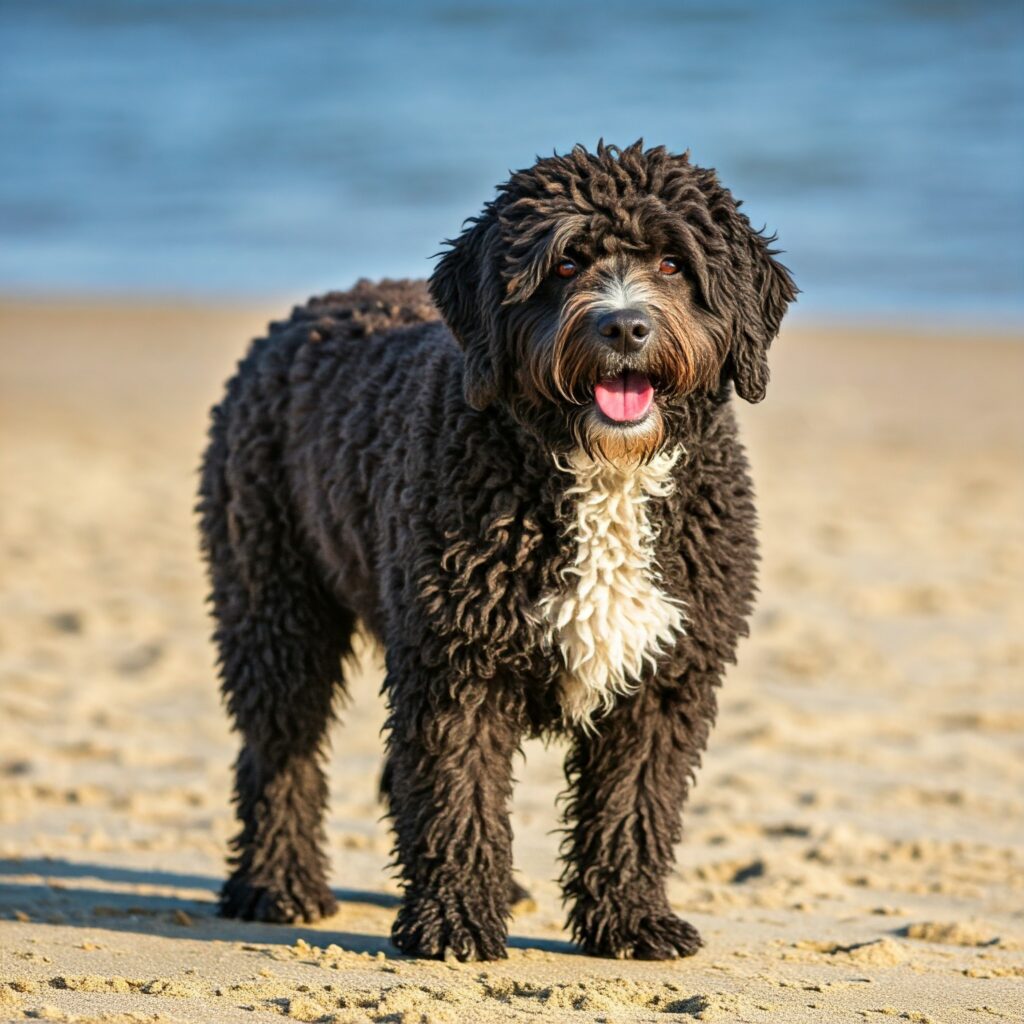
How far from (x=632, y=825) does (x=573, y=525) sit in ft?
3.30

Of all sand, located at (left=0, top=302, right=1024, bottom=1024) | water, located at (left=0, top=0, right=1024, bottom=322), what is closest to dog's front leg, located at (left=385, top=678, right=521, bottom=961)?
sand, located at (left=0, top=302, right=1024, bottom=1024)

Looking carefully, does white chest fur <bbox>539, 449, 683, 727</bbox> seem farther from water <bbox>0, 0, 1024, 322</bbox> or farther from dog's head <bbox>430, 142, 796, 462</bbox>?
A: water <bbox>0, 0, 1024, 322</bbox>

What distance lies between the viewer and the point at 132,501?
12648 mm

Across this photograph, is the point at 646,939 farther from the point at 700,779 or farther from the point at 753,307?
the point at 700,779

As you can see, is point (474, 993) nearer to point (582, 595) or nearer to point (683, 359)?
point (582, 595)

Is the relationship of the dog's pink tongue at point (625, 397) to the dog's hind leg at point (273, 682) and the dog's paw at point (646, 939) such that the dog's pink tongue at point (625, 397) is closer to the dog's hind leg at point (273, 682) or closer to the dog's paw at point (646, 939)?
the dog's paw at point (646, 939)

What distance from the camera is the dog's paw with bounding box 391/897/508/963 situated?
5285mm

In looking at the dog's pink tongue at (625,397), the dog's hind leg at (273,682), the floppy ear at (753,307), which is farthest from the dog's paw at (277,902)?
the floppy ear at (753,307)

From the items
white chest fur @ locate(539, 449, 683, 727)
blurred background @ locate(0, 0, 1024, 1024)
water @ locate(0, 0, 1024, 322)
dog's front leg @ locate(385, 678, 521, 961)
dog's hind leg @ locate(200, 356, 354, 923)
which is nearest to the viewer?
white chest fur @ locate(539, 449, 683, 727)

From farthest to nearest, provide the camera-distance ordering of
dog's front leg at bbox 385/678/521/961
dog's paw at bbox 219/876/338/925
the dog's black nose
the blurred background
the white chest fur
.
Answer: dog's paw at bbox 219/876/338/925 < the blurred background < dog's front leg at bbox 385/678/521/961 < the white chest fur < the dog's black nose

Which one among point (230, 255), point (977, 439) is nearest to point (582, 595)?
point (977, 439)

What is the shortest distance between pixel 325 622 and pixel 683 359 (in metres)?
1.96

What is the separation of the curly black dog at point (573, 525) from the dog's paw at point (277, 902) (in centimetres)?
85

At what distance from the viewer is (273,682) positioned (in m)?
6.23
